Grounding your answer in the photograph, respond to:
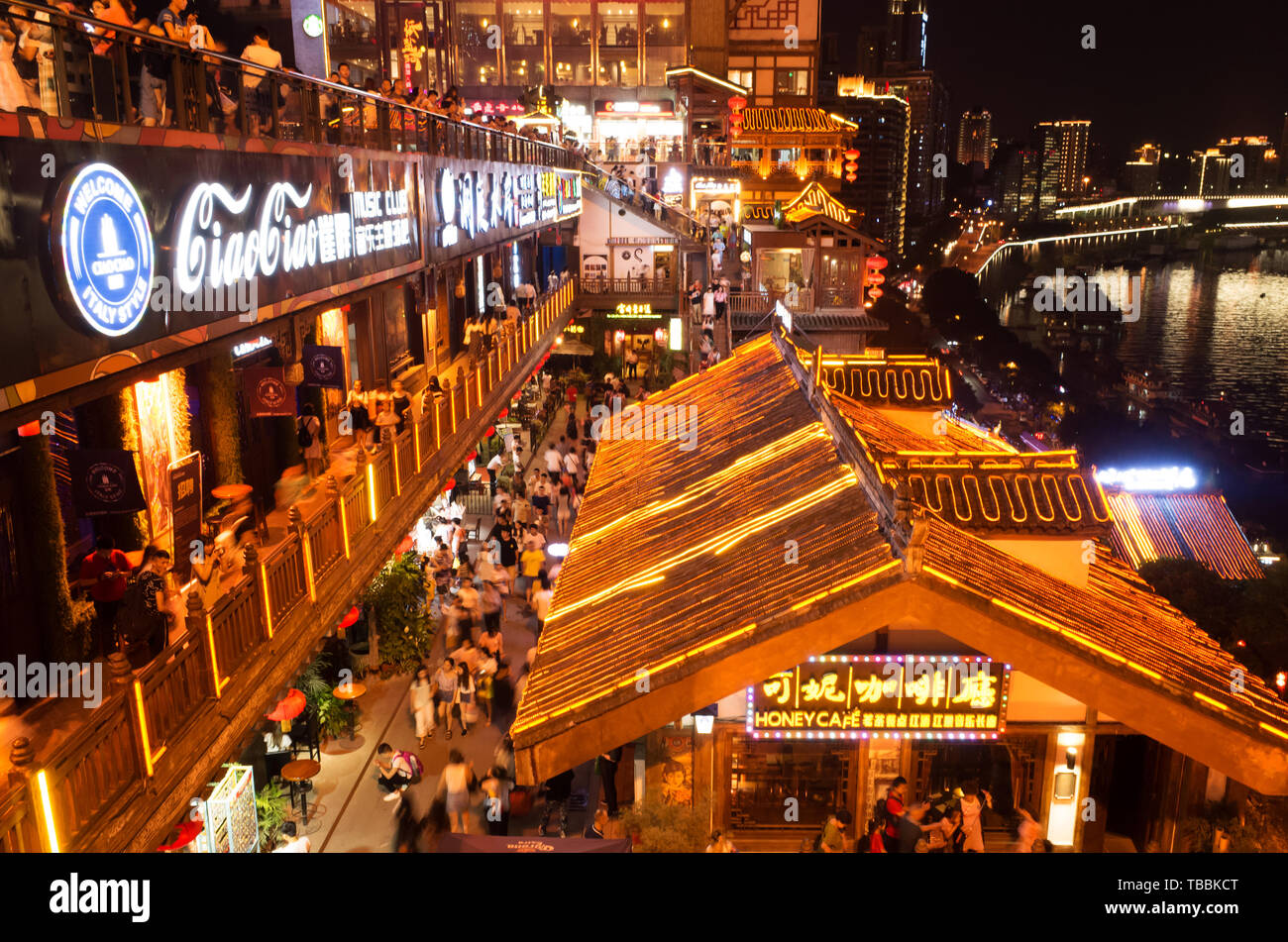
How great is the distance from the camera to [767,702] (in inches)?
315

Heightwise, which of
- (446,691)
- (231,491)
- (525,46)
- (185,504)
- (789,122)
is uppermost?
(525,46)

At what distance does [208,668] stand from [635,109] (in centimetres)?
5094

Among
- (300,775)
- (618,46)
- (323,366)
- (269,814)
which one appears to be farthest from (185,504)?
(618,46)

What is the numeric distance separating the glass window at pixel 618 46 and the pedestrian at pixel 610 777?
49.4 meters

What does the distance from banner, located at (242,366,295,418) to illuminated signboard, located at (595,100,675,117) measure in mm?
46460

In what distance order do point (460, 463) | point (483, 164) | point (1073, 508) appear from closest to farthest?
point (1073, 508), point (460, 463), point (483, 164)

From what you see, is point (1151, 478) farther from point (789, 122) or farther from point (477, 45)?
point (477, 45)

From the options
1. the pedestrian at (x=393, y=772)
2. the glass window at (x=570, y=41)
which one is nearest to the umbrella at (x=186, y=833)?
the pedestrian at (x=393, y=772)

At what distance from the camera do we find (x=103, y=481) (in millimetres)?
6934

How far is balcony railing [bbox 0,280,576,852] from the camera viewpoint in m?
4.75

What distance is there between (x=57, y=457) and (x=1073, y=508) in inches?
357
